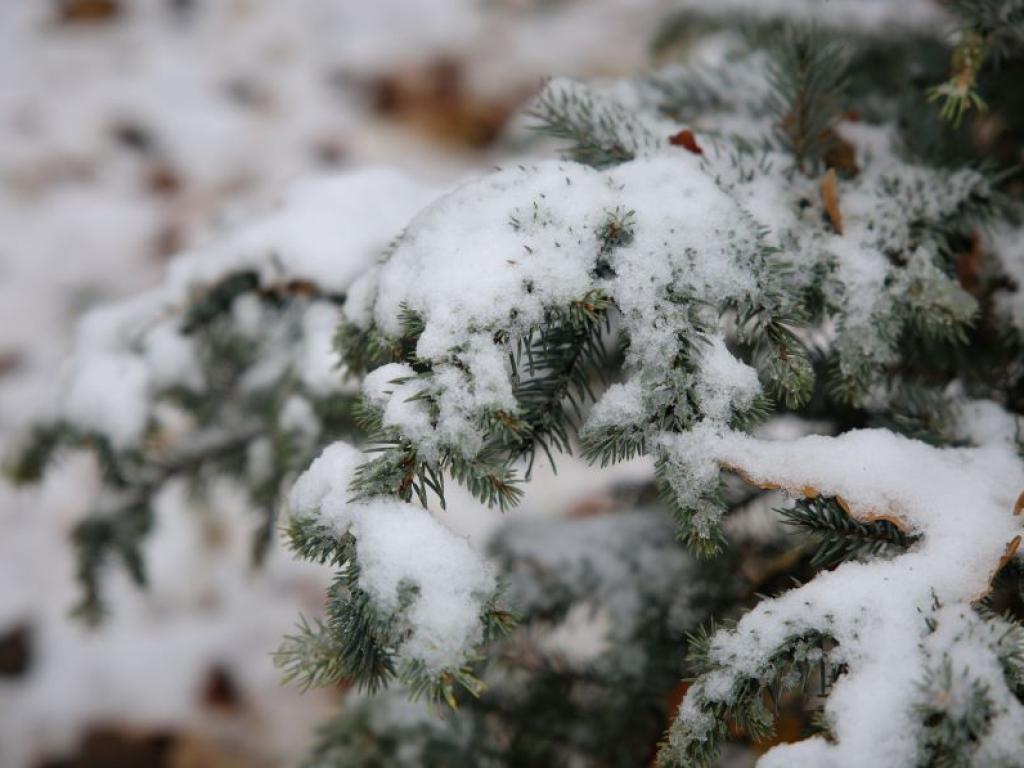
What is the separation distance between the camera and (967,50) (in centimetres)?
75

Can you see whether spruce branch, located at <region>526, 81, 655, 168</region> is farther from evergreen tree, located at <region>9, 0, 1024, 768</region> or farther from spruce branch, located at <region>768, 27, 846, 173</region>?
spruce branch, located at <region>768, 27, 846, 173</region>

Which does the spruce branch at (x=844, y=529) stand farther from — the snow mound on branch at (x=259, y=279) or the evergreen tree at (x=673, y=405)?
the snow mound on branch at (x=259, y=279)

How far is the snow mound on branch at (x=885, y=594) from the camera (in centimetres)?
54

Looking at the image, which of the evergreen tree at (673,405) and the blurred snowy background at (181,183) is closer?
the evergreen tree at (673,405)

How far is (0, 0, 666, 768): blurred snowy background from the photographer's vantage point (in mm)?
1978

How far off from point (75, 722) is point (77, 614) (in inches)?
37.9

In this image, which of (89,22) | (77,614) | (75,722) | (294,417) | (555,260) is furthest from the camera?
(89,22)

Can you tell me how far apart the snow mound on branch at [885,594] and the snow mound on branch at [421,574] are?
0.20 meters

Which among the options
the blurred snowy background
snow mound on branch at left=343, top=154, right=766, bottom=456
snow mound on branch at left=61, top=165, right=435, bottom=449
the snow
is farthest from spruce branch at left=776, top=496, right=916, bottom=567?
the blurred snowy background

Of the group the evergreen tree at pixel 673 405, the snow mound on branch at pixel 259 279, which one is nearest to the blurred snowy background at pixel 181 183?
the snow mound on branch at pixel 259 279

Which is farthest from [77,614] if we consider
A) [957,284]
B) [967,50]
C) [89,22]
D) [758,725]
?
[89,22]

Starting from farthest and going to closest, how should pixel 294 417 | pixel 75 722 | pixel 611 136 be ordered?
pixel 75 722
pixel 294 417
pixel 611 136

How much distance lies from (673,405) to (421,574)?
0.85ft

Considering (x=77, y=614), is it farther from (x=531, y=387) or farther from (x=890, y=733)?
(x=890, y=733)
